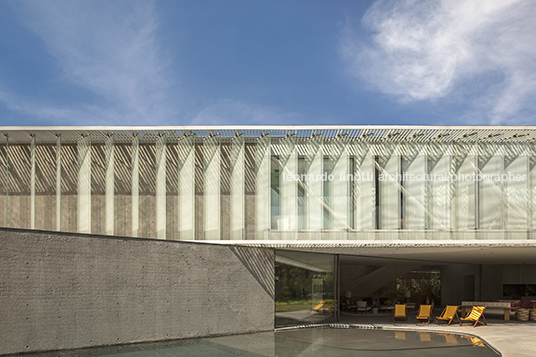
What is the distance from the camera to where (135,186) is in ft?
50.1

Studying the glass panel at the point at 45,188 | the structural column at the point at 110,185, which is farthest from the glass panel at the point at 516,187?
the glass panel at the point at 45,188

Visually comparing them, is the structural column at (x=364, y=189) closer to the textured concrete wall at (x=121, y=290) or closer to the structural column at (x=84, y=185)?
the textured concrete wall at (x=121, y=290)

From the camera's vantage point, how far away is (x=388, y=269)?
86.9 feet

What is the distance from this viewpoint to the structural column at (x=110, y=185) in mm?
15016

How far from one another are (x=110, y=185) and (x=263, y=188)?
5.18 m

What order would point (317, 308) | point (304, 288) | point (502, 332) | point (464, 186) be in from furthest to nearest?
point (317, 308), point (304, 288), point (464, 186), point (502, 332)

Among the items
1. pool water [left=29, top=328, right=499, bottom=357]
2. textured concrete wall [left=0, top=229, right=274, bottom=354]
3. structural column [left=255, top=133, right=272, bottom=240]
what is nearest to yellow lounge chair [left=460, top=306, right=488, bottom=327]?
pool water [left=29, top=328, right=499, bottom=357]

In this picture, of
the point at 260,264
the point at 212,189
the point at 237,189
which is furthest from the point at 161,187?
the point at 260,264

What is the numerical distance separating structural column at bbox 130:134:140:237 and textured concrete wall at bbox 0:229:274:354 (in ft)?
7.82

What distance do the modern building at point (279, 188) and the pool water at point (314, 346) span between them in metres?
2.23

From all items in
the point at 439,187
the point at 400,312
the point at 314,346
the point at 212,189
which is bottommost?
the point at 400,312

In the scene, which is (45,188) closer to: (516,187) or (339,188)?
(339,188)

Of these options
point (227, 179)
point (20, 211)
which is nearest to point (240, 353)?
point (227, 179)

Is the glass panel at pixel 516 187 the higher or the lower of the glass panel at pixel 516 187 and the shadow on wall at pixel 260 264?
the higher
